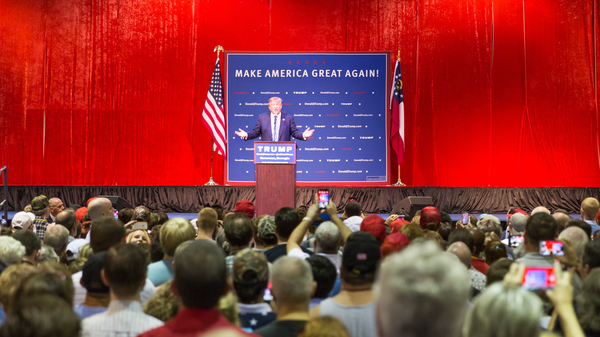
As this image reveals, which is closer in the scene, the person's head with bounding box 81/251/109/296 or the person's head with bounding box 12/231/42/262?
the person's head with bounding box 81/251/109/296

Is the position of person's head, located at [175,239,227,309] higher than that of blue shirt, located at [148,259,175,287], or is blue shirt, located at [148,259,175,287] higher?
person's head, located at [175,239,227,309]

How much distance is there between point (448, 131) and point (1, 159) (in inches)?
381

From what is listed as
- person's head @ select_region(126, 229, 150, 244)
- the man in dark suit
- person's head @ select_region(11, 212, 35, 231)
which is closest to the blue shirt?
person's head @ select_region(126, 229, 150, 244)

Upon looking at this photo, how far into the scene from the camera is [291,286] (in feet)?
5.75

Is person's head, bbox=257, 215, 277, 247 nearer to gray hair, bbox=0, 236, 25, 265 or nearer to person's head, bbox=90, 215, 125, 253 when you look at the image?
person's head, bbox=90, 215, 125, 253

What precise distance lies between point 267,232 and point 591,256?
1853 mm

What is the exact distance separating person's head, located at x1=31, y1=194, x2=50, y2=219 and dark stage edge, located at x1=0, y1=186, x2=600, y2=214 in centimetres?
416

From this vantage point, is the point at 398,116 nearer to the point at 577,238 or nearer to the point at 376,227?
the point at 376,227

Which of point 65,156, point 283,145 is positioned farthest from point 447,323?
point 65,156

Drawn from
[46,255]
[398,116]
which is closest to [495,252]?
[46,255]

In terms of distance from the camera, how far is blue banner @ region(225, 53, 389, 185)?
10609 millimetres

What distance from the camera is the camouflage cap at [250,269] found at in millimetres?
2119

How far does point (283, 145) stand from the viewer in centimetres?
660

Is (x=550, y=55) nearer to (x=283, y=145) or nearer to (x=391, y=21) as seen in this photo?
(x=391, y=21)
